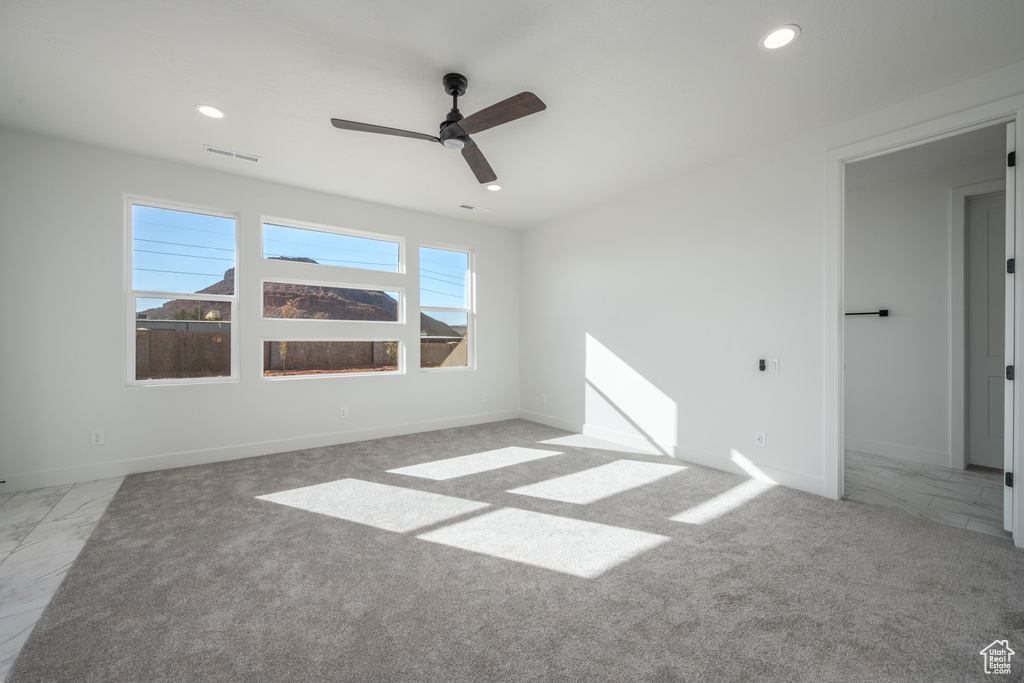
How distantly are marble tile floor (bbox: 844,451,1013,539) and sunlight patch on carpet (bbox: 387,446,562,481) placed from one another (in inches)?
100.0

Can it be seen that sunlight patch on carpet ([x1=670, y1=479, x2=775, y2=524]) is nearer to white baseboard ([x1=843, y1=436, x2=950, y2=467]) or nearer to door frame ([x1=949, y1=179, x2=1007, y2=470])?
white baseboard ([x1=843, y1=436, x2=950, y2=467])

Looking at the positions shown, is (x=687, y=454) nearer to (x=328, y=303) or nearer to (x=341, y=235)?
(x=328, y=303)

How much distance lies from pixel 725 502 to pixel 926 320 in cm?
286

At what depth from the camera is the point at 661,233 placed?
429 cm

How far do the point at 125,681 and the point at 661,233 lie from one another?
4.59 meters

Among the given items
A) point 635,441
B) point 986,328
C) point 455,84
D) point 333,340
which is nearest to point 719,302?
point 635,441

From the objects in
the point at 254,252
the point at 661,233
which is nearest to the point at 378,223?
the point at 254,252

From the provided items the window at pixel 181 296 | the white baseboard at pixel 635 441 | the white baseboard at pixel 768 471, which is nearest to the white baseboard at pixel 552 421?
the white baseboard at pixel 635 441

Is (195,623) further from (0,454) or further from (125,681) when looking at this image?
(0,454)

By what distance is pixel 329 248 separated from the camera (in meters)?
4.76

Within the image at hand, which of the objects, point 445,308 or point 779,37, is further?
point 445,308

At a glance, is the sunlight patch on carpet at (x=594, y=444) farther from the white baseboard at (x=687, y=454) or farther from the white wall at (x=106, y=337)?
the white wall at (x=106, y=337)
